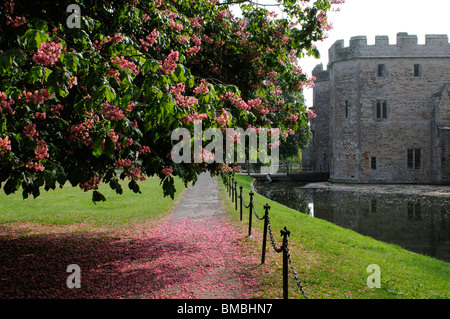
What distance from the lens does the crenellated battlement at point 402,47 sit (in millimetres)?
34094

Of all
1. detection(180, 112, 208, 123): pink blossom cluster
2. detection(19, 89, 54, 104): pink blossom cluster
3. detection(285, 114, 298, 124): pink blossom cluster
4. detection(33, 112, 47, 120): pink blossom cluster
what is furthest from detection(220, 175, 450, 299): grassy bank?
detection(19, 89, 54, 104): pink blossom cluster

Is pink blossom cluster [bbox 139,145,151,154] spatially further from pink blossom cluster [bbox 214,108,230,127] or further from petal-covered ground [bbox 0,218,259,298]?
petal-covered ground [bbox 0,218,259,298]

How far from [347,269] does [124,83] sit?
5.42 metres

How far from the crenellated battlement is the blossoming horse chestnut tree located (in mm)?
30610

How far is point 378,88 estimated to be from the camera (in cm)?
3506

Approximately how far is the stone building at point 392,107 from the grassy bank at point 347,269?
1081 inches

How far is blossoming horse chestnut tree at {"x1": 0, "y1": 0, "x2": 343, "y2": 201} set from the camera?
11.4ft

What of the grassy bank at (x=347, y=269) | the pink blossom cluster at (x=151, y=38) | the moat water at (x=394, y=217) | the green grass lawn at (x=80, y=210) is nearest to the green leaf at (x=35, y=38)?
the pink blossom cluster at (x=151, y=38)

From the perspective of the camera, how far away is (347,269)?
260 inches

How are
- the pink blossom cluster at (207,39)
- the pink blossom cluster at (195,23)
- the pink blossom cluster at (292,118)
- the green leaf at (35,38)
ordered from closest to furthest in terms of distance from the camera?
the green leaf at (35,38)
the pink blossom cluster at (195,23)
the pink blossom cluster at (207,39)
the pink blossom cluster at (292,118)

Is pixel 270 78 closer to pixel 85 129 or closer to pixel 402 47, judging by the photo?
pixel 85 129

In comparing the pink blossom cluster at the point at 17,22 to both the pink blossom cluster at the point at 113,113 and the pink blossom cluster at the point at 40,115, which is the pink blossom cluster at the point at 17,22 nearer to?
the pink blossom cluster at the point at 40,115
